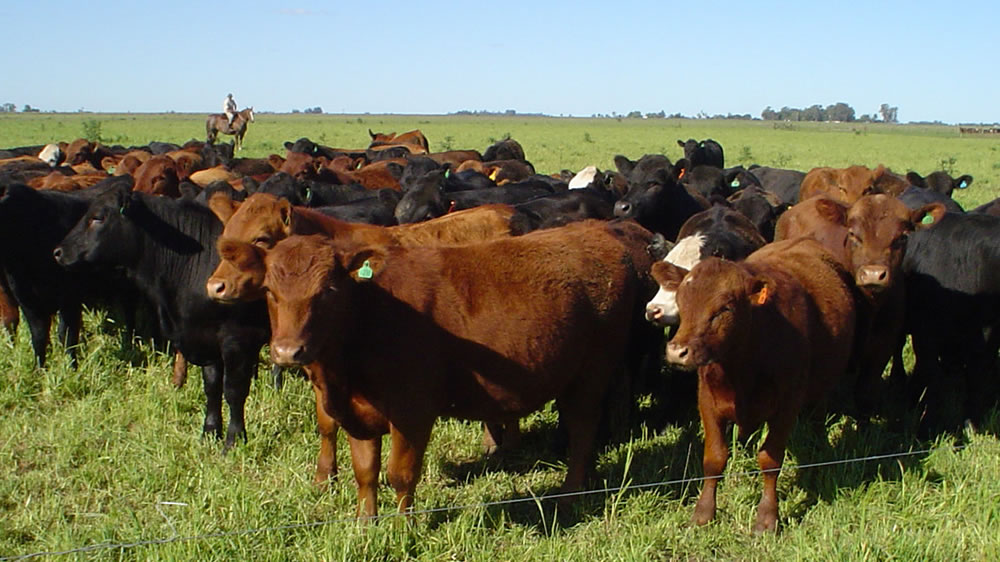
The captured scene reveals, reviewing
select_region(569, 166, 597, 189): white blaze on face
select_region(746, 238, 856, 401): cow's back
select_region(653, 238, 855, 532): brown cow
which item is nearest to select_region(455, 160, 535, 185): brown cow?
select_region(569, 166, 597, 189): white blaze on face

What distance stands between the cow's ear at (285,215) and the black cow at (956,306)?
4.51 meters

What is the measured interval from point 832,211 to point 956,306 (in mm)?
1084

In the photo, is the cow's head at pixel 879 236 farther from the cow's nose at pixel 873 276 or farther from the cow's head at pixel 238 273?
the cow's head at pixel 238 273

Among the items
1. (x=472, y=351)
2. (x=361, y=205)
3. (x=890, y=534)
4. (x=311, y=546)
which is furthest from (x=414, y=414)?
(x=361, y=205)

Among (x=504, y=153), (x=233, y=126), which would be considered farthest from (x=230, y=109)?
(x=504, y=153)

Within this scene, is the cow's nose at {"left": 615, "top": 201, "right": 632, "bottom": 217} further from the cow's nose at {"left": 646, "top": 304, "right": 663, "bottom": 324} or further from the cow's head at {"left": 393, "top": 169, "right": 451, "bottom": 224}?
the cow's nose at {"left": 646, "top": 304, "right": 663, "bottom": 324}

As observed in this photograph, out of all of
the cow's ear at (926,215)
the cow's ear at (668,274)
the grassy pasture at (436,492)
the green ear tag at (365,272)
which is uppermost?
the cow's ear at (926,215)

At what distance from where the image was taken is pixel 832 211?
265 inches

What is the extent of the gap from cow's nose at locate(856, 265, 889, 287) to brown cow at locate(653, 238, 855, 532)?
1.00 ft

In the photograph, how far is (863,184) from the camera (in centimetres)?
977

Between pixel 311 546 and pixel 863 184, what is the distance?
7621 mm

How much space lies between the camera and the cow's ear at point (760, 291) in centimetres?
464

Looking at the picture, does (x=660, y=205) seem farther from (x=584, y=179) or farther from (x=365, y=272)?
(x=365, y=272)

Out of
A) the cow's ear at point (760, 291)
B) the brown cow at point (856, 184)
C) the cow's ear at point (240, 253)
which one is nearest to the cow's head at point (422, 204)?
the brown cow at point (856, 184)
